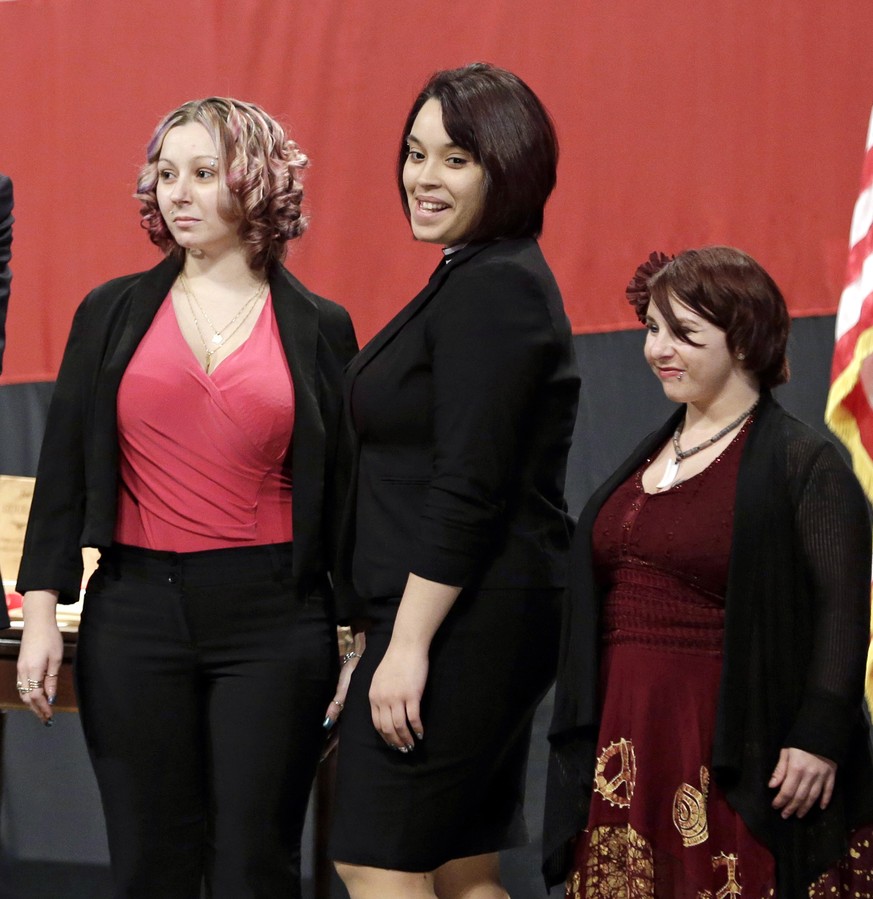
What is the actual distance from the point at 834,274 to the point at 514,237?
160 cm

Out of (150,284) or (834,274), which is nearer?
(150,284)

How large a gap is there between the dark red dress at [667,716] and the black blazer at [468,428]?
13cm

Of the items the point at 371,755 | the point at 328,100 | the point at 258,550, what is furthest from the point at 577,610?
the point at 328,100

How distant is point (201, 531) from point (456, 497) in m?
0.47

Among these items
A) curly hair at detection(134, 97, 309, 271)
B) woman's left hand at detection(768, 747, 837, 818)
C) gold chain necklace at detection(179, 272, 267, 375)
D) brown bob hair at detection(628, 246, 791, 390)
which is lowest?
woman's left hand at detection(768, 747, 837, 818)

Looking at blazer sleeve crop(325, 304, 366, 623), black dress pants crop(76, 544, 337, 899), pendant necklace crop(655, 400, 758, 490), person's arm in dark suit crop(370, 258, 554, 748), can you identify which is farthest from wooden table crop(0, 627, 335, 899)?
pendant necklace crop(655, 400, 758, 490)

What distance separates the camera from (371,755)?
5.89ft

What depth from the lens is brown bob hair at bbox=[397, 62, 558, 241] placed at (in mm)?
1807

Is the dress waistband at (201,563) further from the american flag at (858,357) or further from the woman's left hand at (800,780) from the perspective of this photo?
the american flag at (858,357)

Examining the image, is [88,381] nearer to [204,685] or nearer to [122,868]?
[204,685]

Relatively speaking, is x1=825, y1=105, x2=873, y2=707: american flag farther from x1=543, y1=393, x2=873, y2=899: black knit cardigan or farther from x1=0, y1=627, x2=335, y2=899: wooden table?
x1=0, y1=627, x2=335, y2=899: wooden table

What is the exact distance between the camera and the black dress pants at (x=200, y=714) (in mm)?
2004

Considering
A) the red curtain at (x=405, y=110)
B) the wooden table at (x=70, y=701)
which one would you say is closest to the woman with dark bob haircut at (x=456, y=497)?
the wooden table at (x=70, y=701)

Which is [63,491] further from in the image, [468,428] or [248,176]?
[468,428]
